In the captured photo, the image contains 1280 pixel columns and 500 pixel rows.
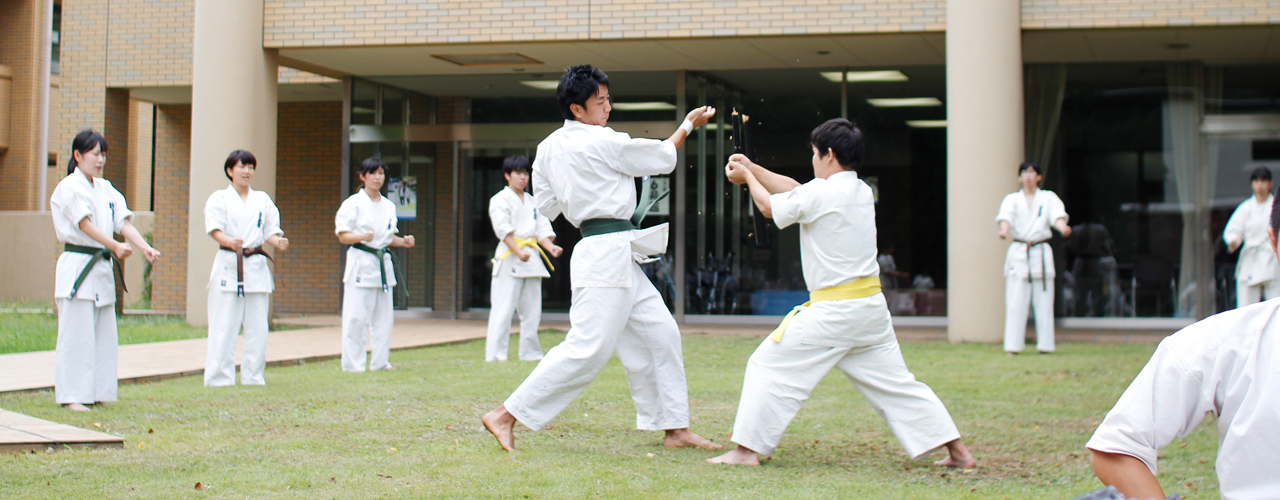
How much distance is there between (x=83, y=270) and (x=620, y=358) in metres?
3.31

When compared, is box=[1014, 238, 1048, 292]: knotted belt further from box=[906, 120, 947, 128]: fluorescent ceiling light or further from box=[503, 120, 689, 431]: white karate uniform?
box=[503, 120, 689, 431]: white karate uniform

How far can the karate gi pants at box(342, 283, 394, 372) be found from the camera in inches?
328

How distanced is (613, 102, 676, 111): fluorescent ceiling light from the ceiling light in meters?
2.10

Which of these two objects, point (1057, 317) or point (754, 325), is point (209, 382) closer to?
point (754, 325)

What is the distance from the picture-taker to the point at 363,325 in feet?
27.7

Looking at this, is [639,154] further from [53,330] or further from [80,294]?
[53,330]

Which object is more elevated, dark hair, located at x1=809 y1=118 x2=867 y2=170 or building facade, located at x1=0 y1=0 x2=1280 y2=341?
building facade, located at x1=0 y1=0 x2=1280 y2=341

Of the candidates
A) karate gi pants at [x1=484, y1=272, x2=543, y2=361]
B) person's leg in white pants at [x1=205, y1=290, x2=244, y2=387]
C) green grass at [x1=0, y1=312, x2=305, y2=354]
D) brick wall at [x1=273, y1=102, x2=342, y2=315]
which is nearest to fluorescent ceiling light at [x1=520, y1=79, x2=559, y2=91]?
brick wall at [x1=273, y1=102, x2=342, y2=315]

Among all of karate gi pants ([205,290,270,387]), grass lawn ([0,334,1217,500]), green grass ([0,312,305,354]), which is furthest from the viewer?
green grass ([0,312,305,354])

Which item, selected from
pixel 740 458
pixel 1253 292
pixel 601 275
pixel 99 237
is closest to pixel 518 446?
pixel 601 275

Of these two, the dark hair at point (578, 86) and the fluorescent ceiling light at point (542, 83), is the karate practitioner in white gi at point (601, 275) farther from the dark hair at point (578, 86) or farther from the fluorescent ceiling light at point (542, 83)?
the fluorescent ceiling light at point (542, 83)

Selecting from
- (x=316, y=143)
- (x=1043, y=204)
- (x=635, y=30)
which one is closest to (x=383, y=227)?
(x=635, y=30)

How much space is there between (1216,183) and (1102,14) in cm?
381

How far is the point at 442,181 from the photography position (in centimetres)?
1520
